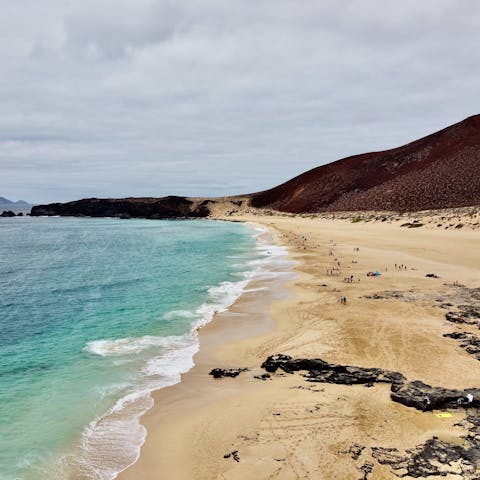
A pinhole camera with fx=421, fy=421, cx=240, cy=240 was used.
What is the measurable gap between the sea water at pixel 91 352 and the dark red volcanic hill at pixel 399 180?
61721mm

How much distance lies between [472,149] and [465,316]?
95.4 metres

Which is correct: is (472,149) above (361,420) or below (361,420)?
above

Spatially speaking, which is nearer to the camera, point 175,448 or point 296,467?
point 296,467

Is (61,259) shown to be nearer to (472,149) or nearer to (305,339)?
(305,339)

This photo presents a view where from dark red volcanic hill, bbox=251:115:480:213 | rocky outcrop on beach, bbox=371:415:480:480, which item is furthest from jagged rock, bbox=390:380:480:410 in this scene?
dark red volcanic hill, bbox=251:115:480:213

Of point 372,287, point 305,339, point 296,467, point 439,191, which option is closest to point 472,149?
point 439,191

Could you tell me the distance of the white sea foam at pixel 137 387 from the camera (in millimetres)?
8438

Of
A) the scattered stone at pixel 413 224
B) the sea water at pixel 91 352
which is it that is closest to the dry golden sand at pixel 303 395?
the sea water at pixel 91 352

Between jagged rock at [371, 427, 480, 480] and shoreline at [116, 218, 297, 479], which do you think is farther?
shoreline at [116, 218, 297, 479]

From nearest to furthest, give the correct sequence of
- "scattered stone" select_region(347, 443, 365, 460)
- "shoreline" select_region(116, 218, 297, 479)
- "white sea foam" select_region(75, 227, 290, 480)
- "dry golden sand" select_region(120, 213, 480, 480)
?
"scattered stone" select_region(347, 443, 365, 460) → "dry golden sand" select_region(120, 213, 480, 480) → "white sea foam" select_region(75, 227, 290, 480) → "shoreline" select_region(116, 218, 297, 479)

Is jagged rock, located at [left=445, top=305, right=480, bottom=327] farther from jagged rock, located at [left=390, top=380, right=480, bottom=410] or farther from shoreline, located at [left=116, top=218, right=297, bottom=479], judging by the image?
shoreline, located at [left=116, top=218, right=297, bottom=479]

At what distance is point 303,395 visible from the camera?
34.1ft

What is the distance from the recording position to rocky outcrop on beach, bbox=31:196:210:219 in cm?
15719

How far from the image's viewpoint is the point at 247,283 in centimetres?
2642
